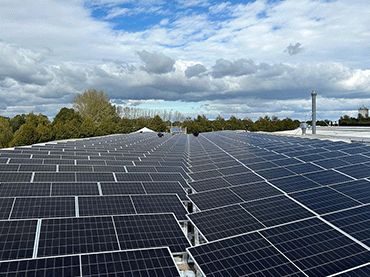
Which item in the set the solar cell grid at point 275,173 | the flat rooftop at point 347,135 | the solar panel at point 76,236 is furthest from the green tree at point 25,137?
the flat rooftop at point 347,135

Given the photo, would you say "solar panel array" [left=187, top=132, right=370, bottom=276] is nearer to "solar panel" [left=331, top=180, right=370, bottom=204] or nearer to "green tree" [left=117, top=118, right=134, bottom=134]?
"solar panel" [left=331, top=180, right=370, bottom=204]

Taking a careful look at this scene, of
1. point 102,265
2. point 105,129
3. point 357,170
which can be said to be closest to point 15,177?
point 102,265

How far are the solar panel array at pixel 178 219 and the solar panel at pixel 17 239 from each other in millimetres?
36

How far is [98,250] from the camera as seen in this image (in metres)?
12.1

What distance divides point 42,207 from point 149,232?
233 inches

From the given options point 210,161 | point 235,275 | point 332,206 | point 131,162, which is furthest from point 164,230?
point 210,161

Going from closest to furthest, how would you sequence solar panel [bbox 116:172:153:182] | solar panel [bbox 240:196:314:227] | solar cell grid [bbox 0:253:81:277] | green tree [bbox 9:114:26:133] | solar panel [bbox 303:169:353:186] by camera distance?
solar cell grid [bbox 0:253:81:277] < solar panel [bbox 240:196:314:227] < solar panel [bbox 303:169:353:186] < solar panel [bbox 116:172:153:182] < green tree [bbox 9:114:26:133]

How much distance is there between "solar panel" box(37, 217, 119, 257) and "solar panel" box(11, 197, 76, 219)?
148 cm

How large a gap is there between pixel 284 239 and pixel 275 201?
16.4ft

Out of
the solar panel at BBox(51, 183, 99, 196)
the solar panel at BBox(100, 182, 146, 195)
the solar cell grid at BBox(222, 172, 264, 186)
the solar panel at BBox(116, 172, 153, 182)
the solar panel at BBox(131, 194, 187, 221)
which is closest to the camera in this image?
the solar panel at BBox(131, 194, 187, 221)

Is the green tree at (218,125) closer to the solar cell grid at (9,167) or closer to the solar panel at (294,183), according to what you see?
the solar panel at (294,183)

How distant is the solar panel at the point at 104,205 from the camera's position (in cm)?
1606

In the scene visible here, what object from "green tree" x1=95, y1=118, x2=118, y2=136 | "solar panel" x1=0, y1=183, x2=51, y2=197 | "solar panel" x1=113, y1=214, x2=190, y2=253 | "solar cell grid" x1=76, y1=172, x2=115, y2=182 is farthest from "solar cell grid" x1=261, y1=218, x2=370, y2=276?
"green tree" x1=95, y1=118, x2=118, y2=136

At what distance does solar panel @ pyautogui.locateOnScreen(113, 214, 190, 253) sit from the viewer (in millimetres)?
13219
